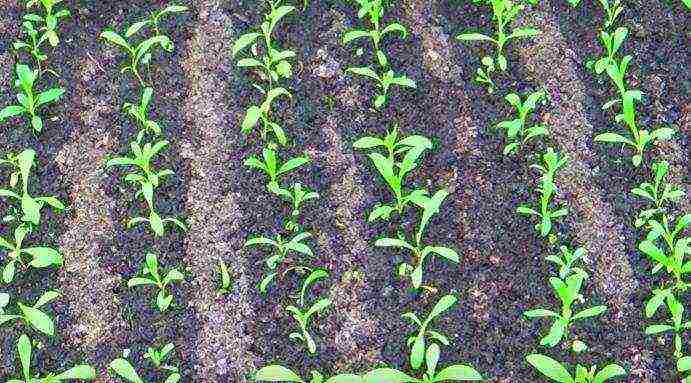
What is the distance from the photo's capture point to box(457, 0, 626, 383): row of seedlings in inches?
95.3

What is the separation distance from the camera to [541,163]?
290cm

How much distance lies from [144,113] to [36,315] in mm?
731

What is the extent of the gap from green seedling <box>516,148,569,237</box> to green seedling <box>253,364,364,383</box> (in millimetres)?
674

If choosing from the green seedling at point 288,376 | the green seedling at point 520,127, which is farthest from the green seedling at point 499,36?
the green seedling at point 288,376

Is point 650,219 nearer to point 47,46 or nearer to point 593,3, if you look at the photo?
point 593,3

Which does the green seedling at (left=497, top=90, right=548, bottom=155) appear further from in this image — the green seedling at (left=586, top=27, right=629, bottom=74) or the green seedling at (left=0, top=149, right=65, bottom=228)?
the green seedling at (left=0, top=149, right=65, bottom=228)

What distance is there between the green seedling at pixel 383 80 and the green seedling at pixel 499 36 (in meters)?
0.23

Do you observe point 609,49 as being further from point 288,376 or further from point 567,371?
point 288,376

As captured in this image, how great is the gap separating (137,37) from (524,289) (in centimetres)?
154

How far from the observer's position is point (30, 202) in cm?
278

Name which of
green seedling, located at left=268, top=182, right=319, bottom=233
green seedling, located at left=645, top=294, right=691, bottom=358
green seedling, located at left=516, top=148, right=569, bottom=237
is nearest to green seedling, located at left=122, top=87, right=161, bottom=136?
green seedling, located at left=268, top=182, right=319, bottom=233

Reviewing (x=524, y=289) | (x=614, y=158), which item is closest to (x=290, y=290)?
(x=524, y=289)

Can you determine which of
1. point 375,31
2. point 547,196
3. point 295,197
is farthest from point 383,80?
point 547,196

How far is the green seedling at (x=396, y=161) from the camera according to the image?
2752 millimetres
